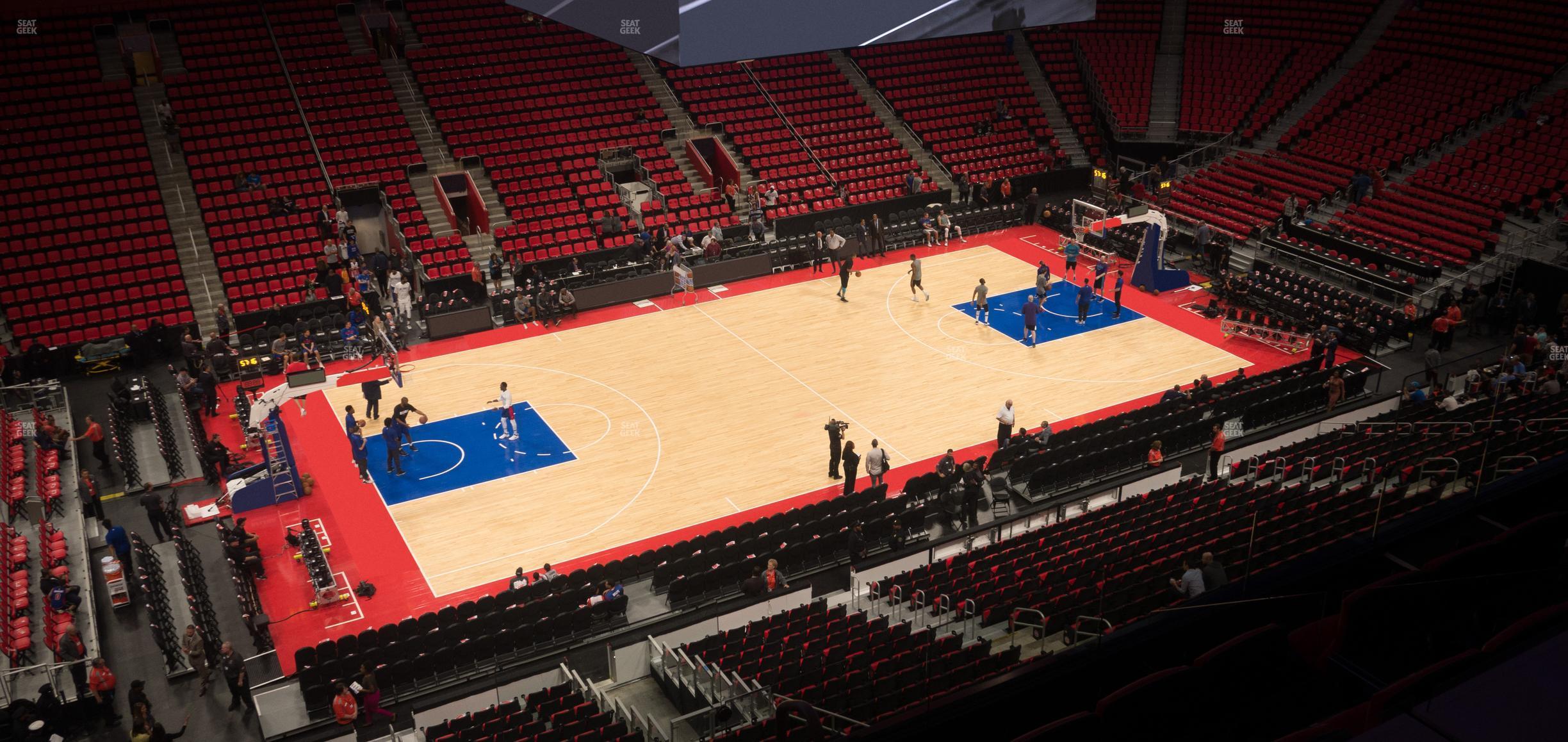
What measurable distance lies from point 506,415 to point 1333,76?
2996 cm

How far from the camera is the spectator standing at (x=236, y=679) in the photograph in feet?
51.1

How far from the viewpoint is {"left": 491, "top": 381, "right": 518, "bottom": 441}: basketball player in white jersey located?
23125mm

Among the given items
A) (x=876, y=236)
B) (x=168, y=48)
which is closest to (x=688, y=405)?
(x=876, y=236)

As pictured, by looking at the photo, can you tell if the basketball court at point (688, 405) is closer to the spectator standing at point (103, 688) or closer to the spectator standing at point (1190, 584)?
the spectator standing at point (103, 688)

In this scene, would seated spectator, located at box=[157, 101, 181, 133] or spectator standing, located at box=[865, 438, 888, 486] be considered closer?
spectator standing, located at box=[865, 438, 888, 486]

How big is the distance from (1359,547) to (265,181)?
28.5m

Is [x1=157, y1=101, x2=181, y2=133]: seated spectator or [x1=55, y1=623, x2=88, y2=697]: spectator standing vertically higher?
[x1=157, y1=101, x2=181, y2=133]: seated spectator

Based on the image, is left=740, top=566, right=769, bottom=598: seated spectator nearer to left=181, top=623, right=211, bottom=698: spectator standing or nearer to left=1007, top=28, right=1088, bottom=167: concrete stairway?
left=181, top=623, right=211, bottom=698: spectator standing

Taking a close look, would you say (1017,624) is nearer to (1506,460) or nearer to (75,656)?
(1506,460)

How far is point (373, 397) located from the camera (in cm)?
2409


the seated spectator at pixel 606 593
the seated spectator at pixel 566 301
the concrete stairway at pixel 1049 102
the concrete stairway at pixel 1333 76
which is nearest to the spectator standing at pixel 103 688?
the seated spectator at pixel 606 593

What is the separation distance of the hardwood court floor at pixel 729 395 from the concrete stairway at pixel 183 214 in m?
5.42

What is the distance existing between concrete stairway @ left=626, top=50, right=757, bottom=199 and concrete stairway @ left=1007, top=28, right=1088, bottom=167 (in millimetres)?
11452

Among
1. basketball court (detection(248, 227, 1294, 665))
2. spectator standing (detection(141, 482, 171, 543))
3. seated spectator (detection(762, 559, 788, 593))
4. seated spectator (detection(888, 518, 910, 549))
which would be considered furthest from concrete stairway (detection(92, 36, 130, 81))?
seated spectator (detection(888, 518, 910, 549))
